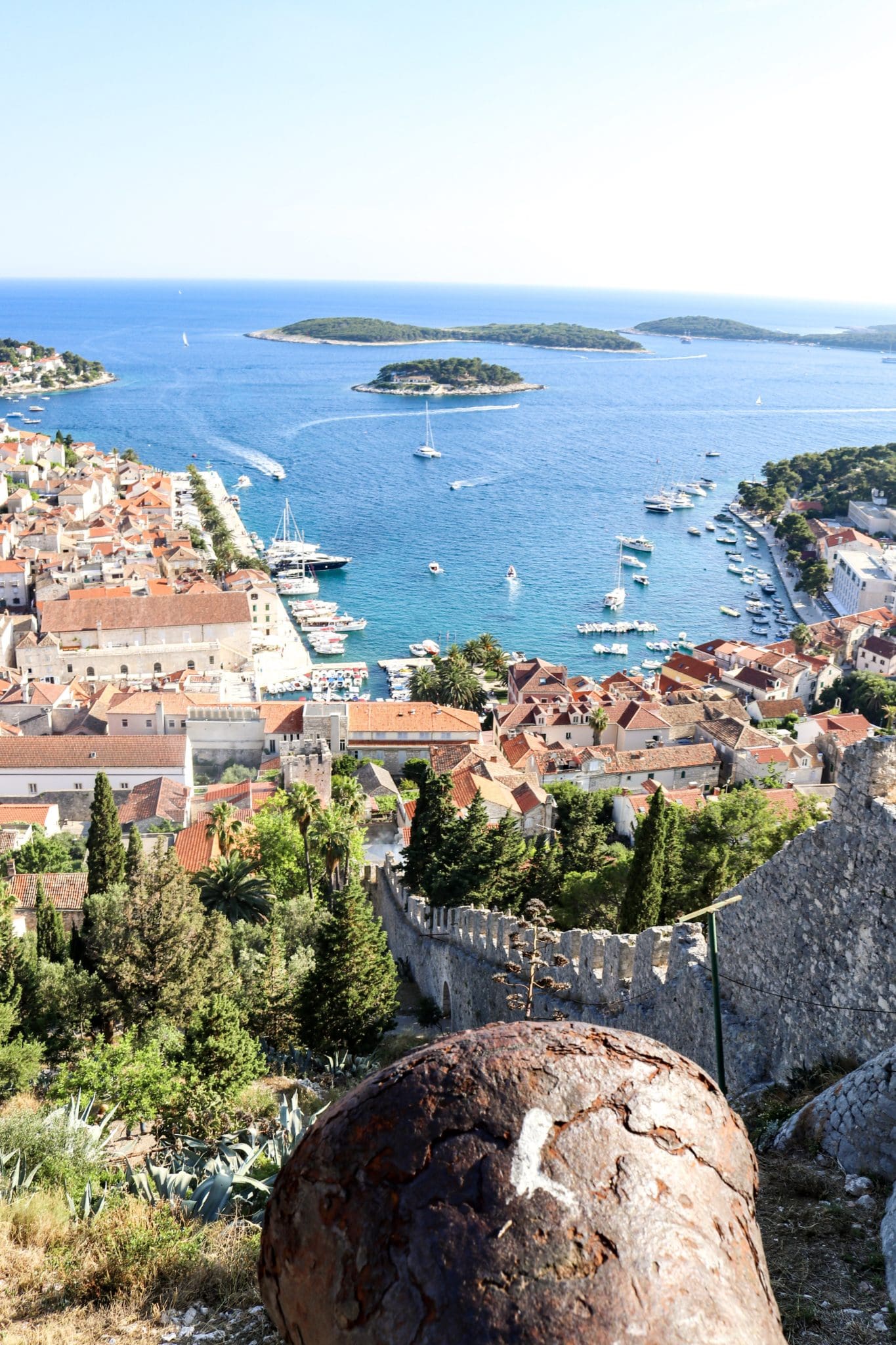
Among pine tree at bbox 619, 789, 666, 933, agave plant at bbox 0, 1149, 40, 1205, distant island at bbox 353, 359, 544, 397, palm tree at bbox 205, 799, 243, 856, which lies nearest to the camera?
agave plant at bbox 0, 1149, 40, 1205

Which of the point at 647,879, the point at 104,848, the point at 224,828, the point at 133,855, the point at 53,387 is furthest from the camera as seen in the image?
the point at 53,387

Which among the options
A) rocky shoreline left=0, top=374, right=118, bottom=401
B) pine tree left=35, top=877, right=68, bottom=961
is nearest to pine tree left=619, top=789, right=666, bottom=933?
pine tree left=35, top=877, right=68, bottom=961

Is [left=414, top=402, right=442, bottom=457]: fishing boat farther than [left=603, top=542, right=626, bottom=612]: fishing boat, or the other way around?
[left=414, top=402, right=442, bottom=457]: fishing boat

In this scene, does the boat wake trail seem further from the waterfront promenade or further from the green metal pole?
the green metal pole

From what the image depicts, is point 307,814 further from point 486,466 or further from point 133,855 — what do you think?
point 486,466

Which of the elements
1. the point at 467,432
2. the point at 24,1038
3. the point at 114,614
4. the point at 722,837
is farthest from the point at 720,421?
the point at 24,1038

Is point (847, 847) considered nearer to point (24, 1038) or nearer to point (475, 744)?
point (24, 1038)

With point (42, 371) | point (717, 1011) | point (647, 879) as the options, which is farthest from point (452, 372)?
point (717, 1011)

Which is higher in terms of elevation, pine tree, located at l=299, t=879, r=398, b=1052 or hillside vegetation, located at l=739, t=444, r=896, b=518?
hillside vegetation, located at l=739, t=444, r=896, b=518
